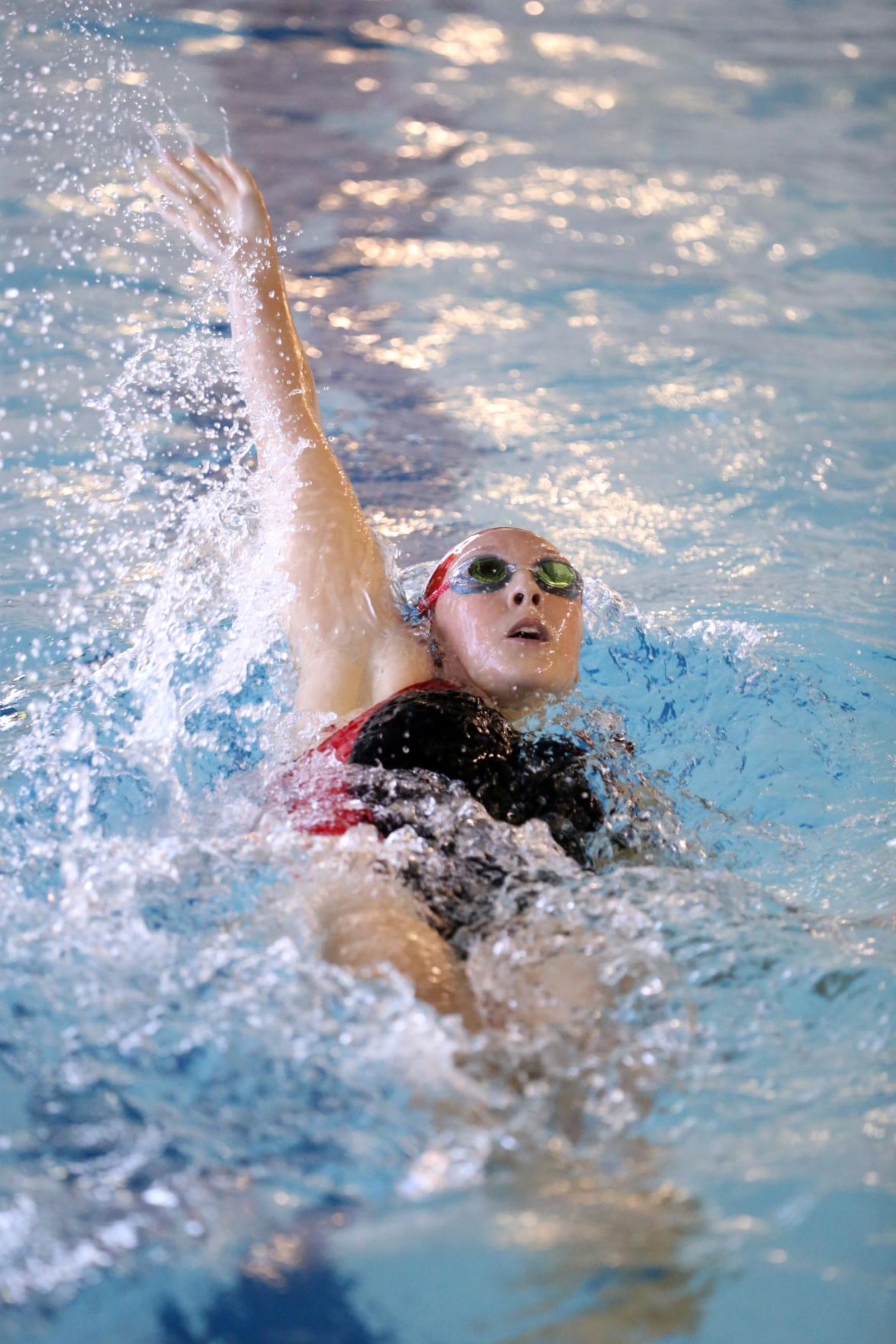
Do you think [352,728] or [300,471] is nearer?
[352,728]

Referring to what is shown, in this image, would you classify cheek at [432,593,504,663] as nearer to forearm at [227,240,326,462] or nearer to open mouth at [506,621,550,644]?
open mouth at [506,621,550,644]

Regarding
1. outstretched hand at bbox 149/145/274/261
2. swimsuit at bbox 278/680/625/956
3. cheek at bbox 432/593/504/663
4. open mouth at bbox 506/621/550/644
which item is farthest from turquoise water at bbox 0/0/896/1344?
open mouth at bbox 506/621/550/644

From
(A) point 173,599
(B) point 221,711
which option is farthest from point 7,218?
(B) point 221,711

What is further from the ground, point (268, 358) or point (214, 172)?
point (214, 172)

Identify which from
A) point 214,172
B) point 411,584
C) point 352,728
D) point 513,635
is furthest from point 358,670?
point 214,172

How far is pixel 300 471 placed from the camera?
2.85 m

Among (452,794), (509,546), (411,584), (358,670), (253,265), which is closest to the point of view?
(452,794)

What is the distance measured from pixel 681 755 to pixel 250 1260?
1.97 m

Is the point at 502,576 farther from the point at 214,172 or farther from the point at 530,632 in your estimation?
the point at 214,172

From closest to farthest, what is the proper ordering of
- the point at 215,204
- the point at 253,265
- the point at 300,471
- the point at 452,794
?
the point at 452,794 < the point at 300,471 < the point at 253,265 < the point at 215,204

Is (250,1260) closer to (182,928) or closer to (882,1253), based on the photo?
(182,928)

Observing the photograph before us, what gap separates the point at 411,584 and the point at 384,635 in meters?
0.98

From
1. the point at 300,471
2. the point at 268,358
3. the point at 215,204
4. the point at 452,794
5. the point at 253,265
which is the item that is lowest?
the point at 452,794

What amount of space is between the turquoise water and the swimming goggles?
461 mm
